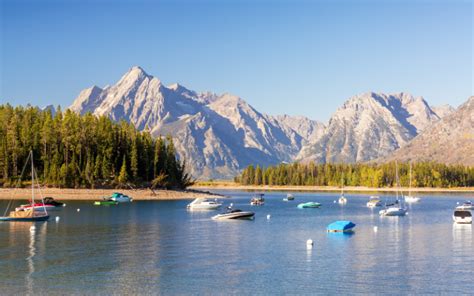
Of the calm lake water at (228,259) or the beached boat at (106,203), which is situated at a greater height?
the beached boat at (106,203)

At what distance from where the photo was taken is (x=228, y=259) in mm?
72812

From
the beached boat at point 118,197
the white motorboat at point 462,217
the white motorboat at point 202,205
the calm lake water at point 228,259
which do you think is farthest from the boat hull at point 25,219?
the white motorboat at point 462,217

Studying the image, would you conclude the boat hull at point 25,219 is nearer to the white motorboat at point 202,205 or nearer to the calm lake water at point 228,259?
the calm lake water at point 228,259

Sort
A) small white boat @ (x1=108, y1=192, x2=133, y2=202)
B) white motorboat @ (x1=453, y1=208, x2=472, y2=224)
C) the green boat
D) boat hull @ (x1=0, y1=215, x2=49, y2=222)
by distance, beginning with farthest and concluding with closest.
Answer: small white boat @ (x1=108, y1=192, x2=133, y2=202) → the green boat → white motorboat @ (x1=453, y1=208, x2=472, y2=224) → boat hull @ (x1=0, y1=215, x2=49, y2=222)

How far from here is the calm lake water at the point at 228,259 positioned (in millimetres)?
56250

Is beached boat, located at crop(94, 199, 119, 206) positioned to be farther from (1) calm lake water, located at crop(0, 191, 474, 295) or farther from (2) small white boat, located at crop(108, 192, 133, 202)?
(1) calm lake water, located at crop(0, 191, 474, 295)

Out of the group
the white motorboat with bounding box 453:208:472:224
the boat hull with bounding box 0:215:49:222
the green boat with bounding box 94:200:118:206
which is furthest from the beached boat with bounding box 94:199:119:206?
the white motorboat with bounding box 453:208:472:224

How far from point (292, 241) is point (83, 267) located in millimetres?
37252

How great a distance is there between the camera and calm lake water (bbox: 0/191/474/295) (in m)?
56.2

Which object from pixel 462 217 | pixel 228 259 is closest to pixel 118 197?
pixel 462 217

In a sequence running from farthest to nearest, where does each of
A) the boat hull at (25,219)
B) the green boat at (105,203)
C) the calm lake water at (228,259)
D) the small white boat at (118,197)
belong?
the small white boat at (118,197) → the green boat at (105,203) → the boat hull at (25,219) → the calm lake water at (228,259)

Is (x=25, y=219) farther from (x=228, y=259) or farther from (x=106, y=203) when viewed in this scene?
(x=106, y=203)

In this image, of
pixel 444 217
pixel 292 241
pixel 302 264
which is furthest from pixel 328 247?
pixel 444 217

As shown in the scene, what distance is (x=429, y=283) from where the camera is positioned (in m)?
58.7
